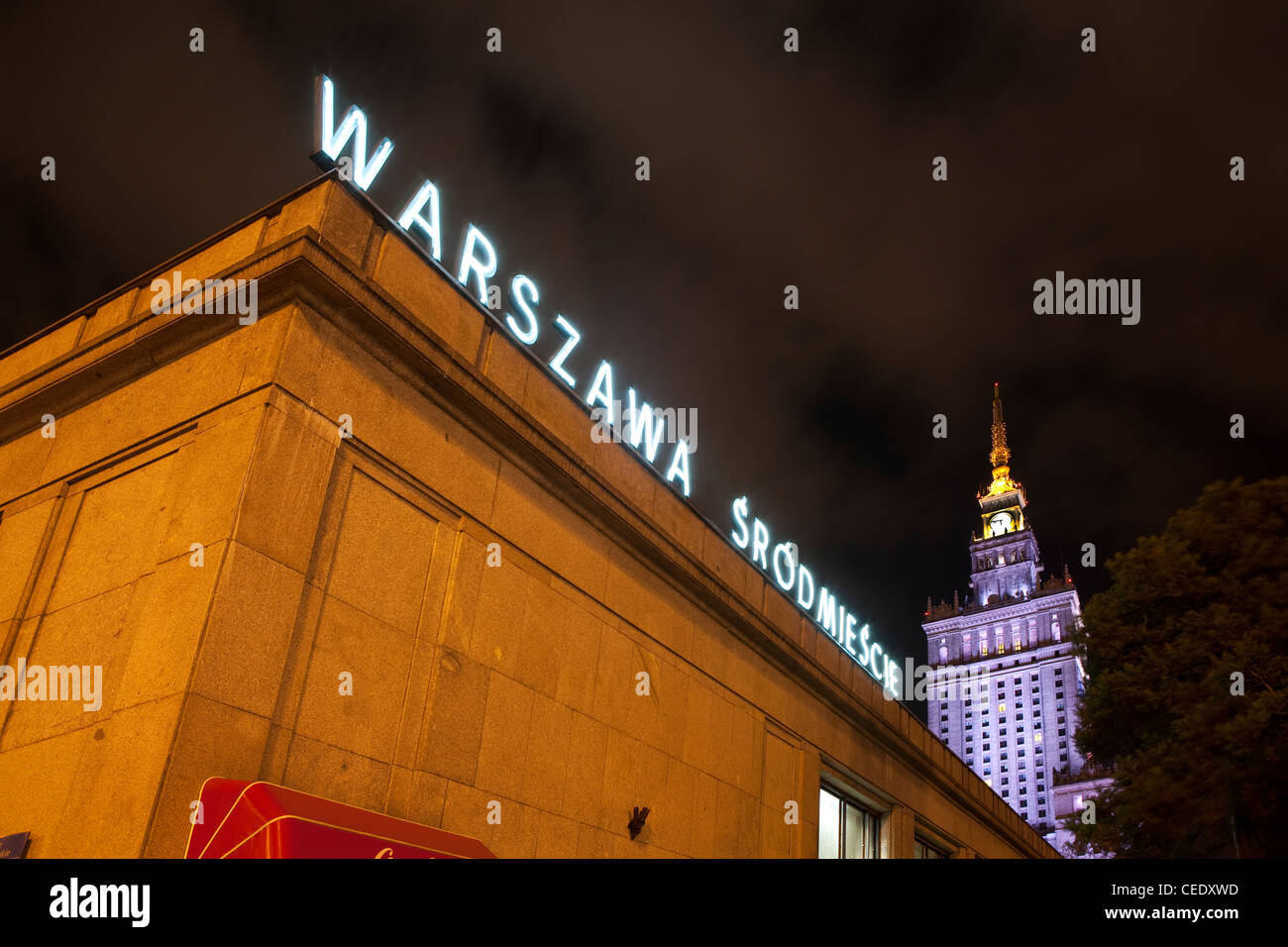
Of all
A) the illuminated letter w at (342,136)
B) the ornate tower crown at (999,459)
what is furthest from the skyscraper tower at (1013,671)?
the illuminated letter w at (342,136)

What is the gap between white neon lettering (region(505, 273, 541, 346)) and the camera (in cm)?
1638

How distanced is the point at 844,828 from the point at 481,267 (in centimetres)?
1551

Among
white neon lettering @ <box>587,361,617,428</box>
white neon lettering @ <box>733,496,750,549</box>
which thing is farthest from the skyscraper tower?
white neon lettering @ <box>587,361,617,428</box>

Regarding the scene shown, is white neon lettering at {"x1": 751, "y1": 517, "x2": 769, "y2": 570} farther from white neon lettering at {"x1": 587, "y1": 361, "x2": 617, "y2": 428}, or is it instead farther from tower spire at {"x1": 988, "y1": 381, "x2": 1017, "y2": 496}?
tower spire at {"x1": 988, "y1": 381, "x2": 1017, "y2": 496}

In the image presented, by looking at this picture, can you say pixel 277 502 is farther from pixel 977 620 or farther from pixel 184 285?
pixel 977 620

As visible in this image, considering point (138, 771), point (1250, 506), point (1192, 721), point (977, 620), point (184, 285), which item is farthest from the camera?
point (977, 620)

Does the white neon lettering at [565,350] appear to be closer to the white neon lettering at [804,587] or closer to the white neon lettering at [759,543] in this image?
the white neon lettering at [759,543]

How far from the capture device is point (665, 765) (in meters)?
16.7

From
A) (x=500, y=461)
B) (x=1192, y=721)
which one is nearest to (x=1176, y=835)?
(x=1192, y=721)

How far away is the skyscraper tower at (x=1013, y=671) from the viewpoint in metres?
136

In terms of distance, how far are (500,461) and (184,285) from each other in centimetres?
500

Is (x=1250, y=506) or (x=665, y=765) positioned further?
(x=1250, y=506)
